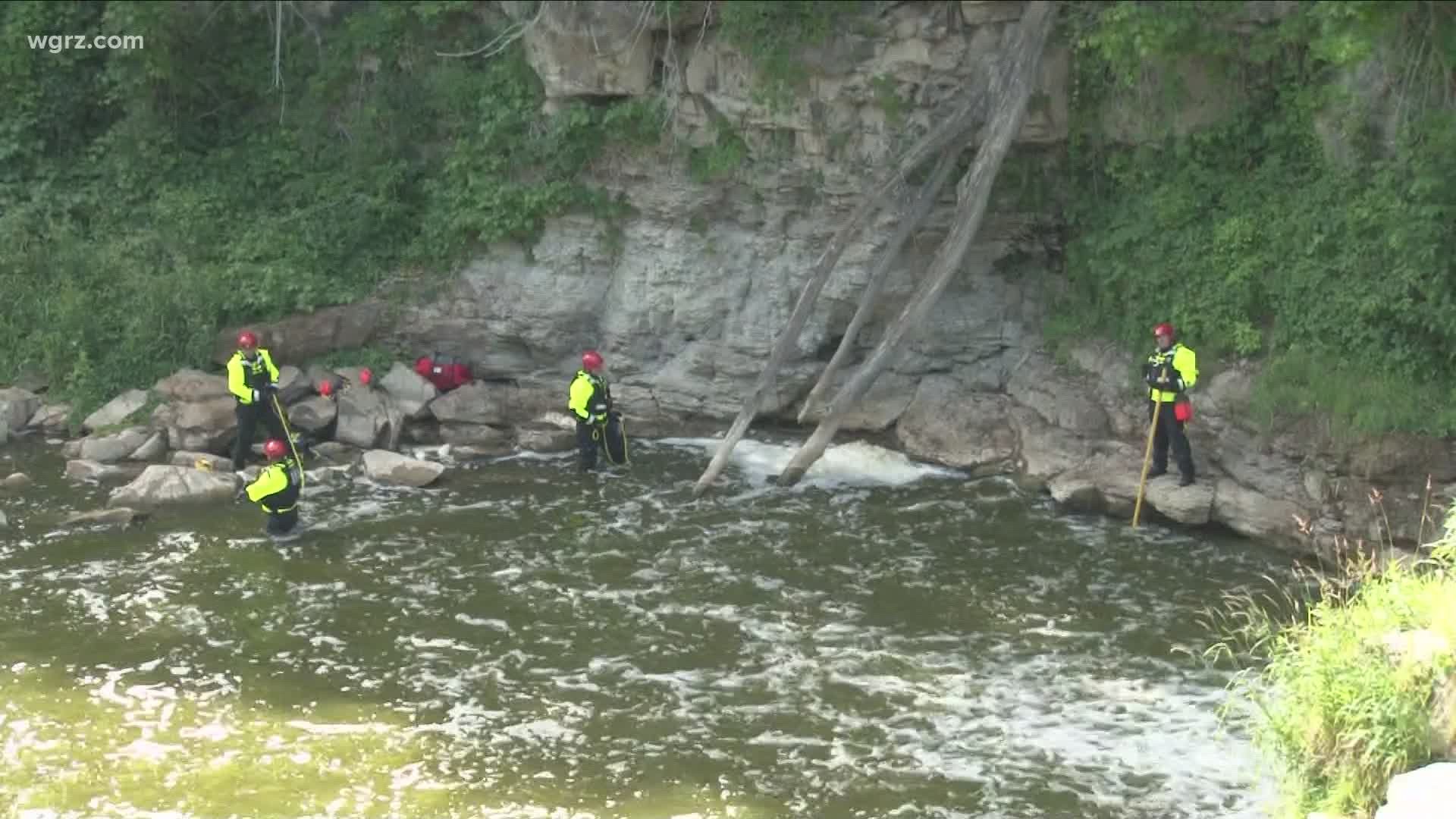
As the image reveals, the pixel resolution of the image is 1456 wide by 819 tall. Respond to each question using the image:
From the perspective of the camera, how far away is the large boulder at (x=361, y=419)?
17.7 meters

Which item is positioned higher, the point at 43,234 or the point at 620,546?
the point at 43,234

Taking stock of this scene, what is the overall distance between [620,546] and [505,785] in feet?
15.3

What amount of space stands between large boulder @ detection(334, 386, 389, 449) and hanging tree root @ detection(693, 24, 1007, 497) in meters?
3.78

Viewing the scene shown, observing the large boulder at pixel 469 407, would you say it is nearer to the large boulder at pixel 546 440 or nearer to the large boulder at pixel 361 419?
the large boulder at pixel 546 440

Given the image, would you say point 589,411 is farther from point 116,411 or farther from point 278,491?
point 116,411

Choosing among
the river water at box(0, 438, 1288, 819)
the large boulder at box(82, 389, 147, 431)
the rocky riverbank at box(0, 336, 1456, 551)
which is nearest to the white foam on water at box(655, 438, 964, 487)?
the river water at box(0, 438, 1288, 819)

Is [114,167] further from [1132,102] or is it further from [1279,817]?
[1279,817]

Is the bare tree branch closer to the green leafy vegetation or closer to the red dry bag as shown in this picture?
the green leafy vegetation

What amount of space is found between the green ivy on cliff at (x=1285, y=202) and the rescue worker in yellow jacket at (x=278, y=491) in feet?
27.8

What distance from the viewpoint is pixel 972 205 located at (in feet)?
54.6

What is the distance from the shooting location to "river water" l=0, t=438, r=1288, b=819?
10.4 m

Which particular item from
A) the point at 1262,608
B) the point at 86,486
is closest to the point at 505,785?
the point at 1262,608

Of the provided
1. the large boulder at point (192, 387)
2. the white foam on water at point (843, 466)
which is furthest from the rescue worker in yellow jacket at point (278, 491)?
the white foam on water at point (843, 466)

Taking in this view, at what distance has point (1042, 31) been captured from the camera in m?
16.6
